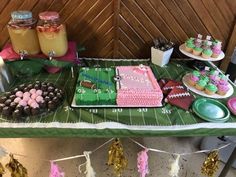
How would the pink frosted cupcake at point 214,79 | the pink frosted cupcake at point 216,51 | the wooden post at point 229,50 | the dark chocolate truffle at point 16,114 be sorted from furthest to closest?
the wooden post at point 229,50
the pink frosted cupcake at point 216,51
the pink frosted cupcake at point 214,79
the dark chocolate truffle at point 16,114

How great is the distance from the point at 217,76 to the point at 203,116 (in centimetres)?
30

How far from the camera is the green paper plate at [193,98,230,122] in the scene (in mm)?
875

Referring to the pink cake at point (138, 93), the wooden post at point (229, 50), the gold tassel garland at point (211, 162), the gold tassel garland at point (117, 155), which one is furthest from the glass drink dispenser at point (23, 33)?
the wooden post at point (229, 50)

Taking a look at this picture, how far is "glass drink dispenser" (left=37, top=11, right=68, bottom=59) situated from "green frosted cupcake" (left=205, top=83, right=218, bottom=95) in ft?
2.44

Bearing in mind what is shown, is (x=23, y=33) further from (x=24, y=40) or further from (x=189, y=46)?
(x=189, y=46)

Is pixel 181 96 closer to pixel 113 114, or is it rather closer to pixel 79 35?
pixel 113 114

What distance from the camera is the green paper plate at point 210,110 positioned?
875 millimetres

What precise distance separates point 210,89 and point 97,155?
34.5 inches

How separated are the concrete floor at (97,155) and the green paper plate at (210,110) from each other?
0.63 m

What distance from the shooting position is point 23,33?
1.03 metres

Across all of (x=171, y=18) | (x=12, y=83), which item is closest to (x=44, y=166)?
(x=12, y=83)

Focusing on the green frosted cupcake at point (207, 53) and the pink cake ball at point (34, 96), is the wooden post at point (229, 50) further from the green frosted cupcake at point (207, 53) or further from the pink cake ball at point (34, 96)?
the pink cake ball at point (34, 96)

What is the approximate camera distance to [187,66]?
1.29 metres

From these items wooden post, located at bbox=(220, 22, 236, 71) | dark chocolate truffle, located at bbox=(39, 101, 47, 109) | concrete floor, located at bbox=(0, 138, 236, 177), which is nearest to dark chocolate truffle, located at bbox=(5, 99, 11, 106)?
dark chocolate truffle, located at bbox=(39, 101, 47, 109)
